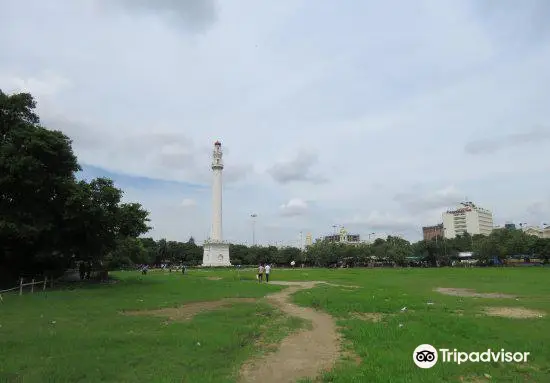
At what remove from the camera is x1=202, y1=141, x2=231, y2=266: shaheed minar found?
345 ft

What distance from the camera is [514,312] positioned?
2086 cm

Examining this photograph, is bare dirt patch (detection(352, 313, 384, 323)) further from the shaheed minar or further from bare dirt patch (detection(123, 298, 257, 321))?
the shaheed minar

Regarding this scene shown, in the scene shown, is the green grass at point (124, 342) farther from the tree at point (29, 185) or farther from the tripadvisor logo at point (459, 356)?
the tree at point (29, 185)

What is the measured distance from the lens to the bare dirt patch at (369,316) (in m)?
18.8

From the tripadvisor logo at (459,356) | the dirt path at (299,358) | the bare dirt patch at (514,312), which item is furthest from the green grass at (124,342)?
the bare dirt patch at (514,312)

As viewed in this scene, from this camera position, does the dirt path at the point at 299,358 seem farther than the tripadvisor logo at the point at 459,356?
No

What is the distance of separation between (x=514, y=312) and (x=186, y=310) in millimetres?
15509

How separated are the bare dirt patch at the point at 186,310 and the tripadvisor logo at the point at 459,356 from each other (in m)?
10.4

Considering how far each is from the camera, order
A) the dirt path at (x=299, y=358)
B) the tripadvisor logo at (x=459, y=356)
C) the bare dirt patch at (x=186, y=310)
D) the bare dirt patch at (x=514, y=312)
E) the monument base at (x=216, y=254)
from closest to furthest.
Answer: the dirt path at (x=299, y=358) → the tripadvisor logo at (x=459, y=356) → the bare dirt patch at (x=514, y=312) → the bare dirt patch at (x=186, y=310) → the monument base at (x=216, y=254)

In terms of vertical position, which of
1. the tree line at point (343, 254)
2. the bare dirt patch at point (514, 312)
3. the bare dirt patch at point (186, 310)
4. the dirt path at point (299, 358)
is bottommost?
the dirt path at point (299, 358)

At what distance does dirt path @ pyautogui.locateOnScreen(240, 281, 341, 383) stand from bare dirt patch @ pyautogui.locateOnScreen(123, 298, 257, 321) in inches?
241

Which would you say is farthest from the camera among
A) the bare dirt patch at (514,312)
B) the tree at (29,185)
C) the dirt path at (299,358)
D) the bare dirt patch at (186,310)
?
the tree at (29,185)

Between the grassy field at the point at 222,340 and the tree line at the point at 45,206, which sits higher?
the tree line at the point at 45,206

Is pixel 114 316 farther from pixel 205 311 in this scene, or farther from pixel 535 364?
pixel 535 364
